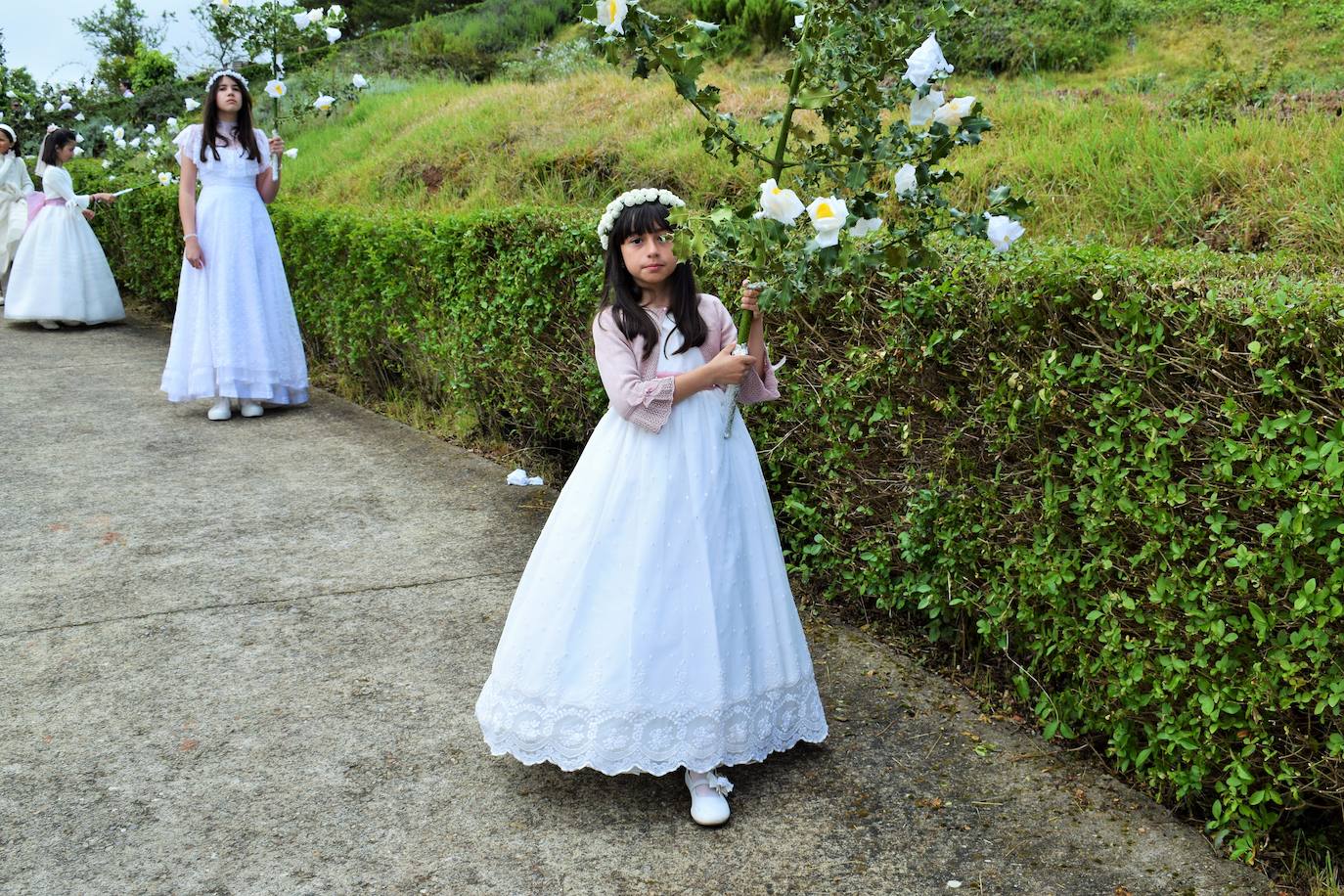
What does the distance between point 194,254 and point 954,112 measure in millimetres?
5590

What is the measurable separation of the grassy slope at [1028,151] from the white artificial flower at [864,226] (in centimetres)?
243

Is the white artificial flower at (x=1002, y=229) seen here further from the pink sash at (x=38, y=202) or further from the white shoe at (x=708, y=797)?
the pink sash at (x=38, y=202)

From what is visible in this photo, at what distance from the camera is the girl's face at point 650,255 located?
10.3 feet

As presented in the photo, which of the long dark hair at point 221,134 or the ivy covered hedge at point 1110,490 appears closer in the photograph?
the ivy covered hedge at point 1110,490

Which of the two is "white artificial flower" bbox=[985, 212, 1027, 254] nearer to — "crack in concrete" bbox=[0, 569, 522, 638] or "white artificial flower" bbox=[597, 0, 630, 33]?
"white artificial flower" bbox=[597, 0, 630, 33]

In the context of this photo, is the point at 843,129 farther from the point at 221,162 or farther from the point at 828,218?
the point at 221,162

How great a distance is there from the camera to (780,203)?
2.62 m

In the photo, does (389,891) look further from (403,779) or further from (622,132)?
(622,132)

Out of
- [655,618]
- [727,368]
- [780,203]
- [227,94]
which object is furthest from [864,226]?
[227,94]

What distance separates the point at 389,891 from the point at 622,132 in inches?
286

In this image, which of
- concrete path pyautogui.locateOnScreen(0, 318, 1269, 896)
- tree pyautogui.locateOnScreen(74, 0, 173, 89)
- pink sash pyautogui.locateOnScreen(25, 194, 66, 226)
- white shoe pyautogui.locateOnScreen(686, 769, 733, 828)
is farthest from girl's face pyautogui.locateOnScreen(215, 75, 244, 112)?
tree pyautogui.locateOnScreen(74, 0, 173, 89)

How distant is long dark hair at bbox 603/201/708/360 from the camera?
10.3 feet

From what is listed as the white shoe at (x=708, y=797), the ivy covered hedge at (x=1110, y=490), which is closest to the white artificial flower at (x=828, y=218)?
the ivy covered hedge at (x=1110, y=490)

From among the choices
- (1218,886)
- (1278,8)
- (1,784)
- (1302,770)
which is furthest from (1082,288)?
(1278,8)
